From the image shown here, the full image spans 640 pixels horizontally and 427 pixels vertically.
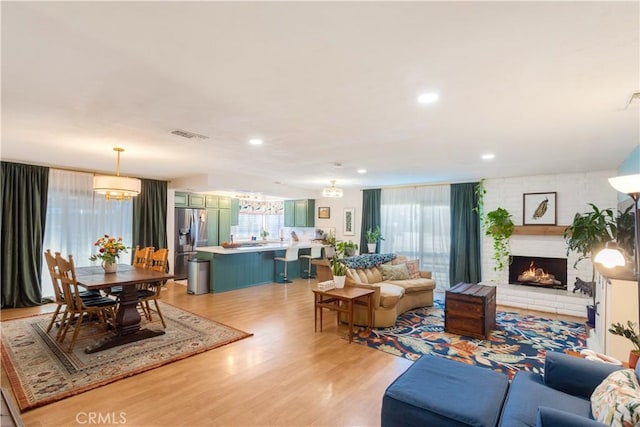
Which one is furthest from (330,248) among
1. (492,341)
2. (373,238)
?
(492,341)

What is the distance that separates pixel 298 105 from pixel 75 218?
18.7ft

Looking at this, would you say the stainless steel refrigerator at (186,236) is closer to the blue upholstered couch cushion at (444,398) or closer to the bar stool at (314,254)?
the bar stool at (314,254)

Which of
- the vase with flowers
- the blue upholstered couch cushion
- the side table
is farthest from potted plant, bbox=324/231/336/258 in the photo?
the blue upholstered couch cushion

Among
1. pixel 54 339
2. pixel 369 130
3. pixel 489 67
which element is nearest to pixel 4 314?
pixel 54 339

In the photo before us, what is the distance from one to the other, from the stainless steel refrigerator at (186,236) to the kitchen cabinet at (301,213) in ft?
8.72

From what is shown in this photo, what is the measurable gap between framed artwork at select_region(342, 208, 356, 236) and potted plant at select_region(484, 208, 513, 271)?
10.5 ft

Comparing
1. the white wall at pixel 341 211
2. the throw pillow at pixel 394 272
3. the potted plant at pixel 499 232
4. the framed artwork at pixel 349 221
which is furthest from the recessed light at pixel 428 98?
the framed artwork at pixel 349 221

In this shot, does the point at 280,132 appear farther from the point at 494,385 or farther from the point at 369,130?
the point at 494,385

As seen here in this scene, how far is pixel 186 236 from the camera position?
7.43 metres

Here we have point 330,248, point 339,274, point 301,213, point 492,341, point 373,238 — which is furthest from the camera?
point 301,213

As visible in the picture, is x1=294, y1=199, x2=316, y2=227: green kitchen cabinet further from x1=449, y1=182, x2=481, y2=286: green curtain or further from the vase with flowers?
the vase with flowers

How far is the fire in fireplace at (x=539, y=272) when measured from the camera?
574 centimetres

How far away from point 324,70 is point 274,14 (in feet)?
1.88

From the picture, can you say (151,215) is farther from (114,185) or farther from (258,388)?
(258,388)
